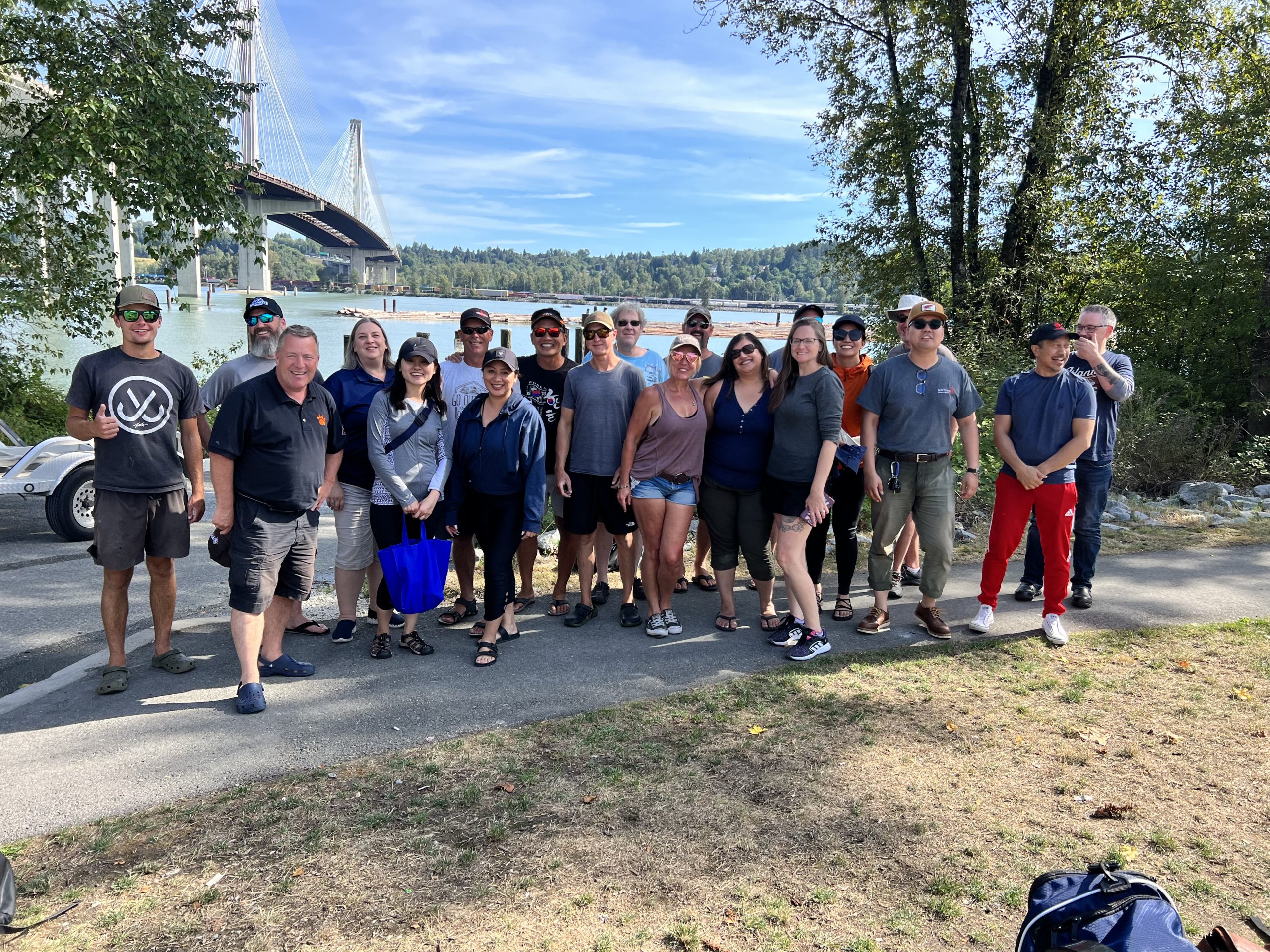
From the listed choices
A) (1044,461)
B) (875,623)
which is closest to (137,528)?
(875,623)

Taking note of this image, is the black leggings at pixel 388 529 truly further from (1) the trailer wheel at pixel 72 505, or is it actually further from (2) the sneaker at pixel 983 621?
(1) the trailer wheel at pixel 72 505

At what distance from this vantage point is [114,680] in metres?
3.94

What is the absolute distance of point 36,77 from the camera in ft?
28.9

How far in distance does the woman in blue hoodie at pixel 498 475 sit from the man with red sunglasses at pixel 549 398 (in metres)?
0.53

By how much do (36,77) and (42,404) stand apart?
5.39 m

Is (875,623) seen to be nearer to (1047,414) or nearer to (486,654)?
(1047,414)

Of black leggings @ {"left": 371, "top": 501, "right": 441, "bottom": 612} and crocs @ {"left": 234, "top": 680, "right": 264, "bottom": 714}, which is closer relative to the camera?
crocs @ {"left": 234, "top": 680, "right": 264, "bottom": 714}

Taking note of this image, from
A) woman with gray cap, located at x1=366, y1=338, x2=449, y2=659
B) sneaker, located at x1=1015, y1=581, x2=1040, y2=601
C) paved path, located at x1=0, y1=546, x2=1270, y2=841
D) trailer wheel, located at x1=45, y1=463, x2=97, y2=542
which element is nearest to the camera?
paved path, located at x1=0, y1=546, x2=1270, y2=841

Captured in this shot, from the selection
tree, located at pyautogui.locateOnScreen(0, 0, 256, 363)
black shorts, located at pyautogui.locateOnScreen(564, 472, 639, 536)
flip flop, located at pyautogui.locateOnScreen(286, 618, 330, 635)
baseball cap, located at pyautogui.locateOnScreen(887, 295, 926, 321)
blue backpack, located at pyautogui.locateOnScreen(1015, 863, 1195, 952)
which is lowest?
flip flop, located at pyautogui.locateOnScreen(286, 618, 330, 635)

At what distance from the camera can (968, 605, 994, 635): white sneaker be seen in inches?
196

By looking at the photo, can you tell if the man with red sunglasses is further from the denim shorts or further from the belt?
the belt

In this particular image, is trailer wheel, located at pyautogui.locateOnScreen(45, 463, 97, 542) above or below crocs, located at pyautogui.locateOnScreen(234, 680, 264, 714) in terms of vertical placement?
above

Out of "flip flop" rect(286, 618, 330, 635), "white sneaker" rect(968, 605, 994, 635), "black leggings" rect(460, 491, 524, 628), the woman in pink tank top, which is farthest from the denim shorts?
"flip flop" rect(286, 618, 330, 635)

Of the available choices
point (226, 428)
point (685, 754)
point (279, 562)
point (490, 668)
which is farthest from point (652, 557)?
point (226, 428)
